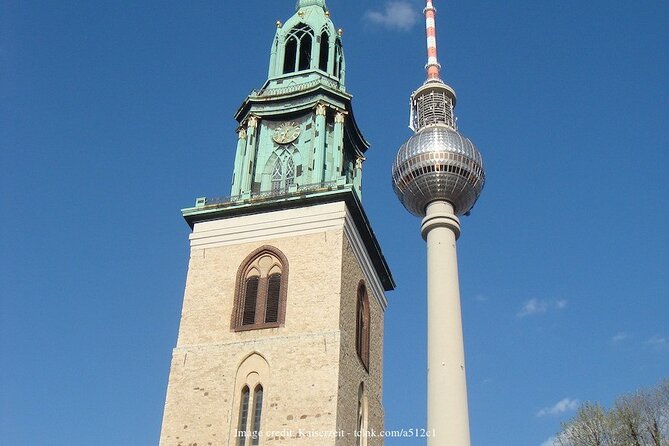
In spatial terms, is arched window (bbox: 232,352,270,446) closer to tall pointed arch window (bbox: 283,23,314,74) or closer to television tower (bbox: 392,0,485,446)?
television tower (bbox: 392,0,485,446)

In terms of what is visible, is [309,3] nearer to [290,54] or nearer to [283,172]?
[290,54]

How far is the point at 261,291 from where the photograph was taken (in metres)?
31.7

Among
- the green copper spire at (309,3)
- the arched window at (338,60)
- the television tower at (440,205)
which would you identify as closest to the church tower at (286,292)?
the arched window at (338,60)

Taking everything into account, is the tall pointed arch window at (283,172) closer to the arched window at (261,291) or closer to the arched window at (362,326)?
the arched window at (261,291)

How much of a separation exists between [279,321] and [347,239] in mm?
4288

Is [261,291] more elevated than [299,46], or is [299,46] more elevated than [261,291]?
[299,46]

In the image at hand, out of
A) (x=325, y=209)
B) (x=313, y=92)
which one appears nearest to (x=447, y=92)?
(x=313, y=92)

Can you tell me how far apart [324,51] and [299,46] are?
123cm

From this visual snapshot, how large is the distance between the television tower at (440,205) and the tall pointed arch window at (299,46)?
5554 millimetres

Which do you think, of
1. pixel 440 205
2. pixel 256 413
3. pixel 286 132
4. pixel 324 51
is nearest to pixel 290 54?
pixel 324 51

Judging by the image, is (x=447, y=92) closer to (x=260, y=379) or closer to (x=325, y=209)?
(x=325, y=209)

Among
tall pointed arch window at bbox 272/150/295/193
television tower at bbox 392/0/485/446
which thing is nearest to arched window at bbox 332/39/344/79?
television tower at bbox 392/0/485/446

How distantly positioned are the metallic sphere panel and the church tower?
230 centimetres

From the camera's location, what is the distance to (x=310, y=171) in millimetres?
35000
